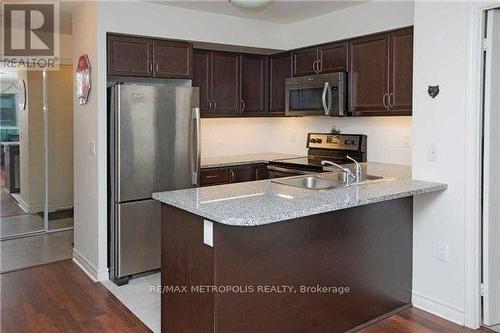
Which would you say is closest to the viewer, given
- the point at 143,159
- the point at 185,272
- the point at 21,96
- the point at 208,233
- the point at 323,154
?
the point at 208,233

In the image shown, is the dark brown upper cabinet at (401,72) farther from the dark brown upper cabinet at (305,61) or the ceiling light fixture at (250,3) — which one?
the ceiling light fixture at (250,3)

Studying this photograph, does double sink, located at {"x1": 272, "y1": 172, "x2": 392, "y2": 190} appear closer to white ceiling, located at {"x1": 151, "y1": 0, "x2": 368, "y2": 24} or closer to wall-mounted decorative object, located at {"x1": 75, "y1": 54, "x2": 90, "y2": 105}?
white ceiling, located at {"x1": 151, "y1": 0, "x2": 368, "y2": 24}

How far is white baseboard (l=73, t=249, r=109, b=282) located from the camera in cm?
391

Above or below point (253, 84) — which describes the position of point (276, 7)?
above

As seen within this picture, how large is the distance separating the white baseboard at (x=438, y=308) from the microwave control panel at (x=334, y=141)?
1735mm

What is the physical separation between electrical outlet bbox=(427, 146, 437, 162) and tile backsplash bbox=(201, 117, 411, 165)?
43.4 inches

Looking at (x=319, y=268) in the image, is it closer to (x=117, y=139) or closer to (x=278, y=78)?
(x=117, y=139)

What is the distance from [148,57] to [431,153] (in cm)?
254

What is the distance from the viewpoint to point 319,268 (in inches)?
106

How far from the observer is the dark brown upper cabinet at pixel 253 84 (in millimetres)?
5090

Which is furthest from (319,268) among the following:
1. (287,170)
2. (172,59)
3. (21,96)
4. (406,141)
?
(21,96)

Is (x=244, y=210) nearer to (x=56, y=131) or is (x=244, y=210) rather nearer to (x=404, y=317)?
(x=404, y=317)

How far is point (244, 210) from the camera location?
7.24 feet

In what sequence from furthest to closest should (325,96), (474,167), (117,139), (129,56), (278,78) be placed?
(278,78) → (325,96) → (129,56) → (117,139) → (474,167)
